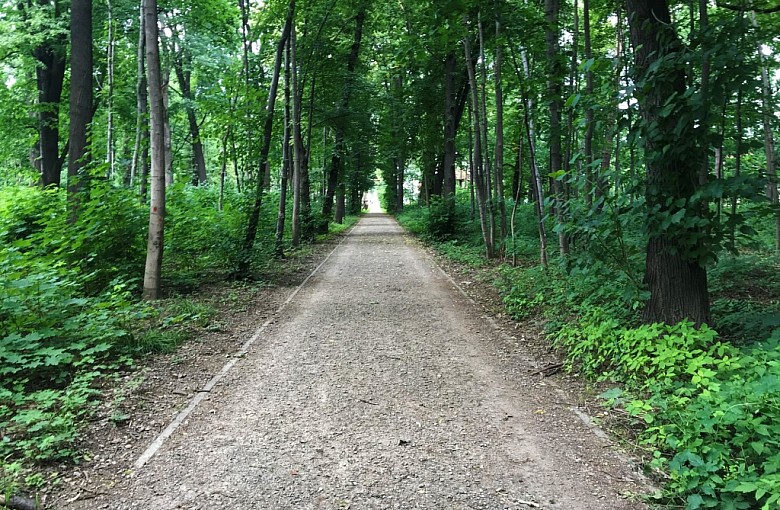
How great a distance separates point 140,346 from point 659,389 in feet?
18.0

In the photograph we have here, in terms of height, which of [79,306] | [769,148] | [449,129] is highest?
[449,129]

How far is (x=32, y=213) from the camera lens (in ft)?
31.0

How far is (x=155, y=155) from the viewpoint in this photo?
7871mm

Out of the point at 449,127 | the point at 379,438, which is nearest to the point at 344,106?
the point at 449,127

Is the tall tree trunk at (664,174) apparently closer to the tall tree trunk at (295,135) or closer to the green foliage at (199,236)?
the green foliage at (199,236)

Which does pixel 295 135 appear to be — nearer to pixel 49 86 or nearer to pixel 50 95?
pixel 50 95

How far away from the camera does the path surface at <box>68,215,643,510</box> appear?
308 cm

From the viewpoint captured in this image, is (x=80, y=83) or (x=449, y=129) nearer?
(x=80, y=83)

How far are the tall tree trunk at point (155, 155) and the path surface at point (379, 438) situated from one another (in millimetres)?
2816

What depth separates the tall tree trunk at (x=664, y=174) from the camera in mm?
4797

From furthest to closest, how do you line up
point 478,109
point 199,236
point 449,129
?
point 449,129 → point 478,109 → point 199,236

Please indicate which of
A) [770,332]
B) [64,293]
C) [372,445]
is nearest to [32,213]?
[64,293]

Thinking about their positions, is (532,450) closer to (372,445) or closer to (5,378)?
(372,445)

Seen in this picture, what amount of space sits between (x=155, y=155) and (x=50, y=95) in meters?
12.2
